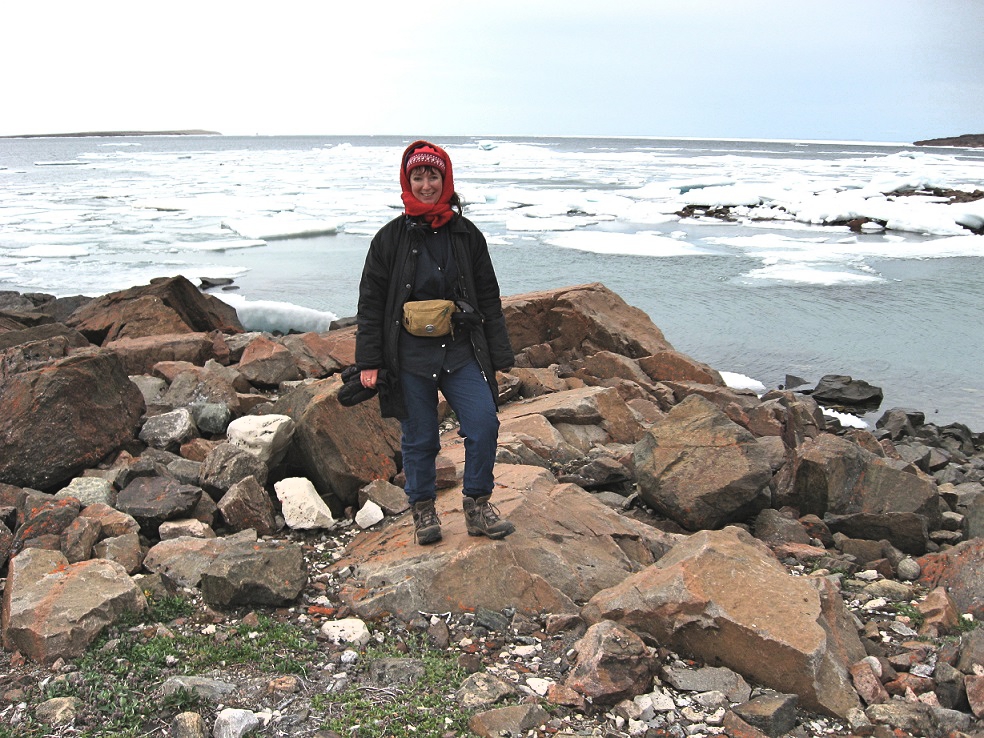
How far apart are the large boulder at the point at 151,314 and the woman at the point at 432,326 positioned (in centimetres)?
517

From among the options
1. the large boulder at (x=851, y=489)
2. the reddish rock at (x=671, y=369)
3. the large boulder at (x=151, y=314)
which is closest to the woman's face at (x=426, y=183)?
the large boulder at (x=851, y=489)

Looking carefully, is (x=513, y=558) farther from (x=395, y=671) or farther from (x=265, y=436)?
(x=265, y=436)

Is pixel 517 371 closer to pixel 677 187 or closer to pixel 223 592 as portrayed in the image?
pixel 223 592

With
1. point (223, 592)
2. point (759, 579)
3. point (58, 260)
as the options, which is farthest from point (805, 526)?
point (58, 260)

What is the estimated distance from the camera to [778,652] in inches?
114

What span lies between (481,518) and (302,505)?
1088mm

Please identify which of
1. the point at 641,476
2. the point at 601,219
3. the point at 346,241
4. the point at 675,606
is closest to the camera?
the point at 675,606

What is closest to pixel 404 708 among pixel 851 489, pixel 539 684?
pixel 539 684

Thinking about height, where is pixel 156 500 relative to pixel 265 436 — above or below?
below

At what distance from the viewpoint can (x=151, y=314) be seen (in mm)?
8047

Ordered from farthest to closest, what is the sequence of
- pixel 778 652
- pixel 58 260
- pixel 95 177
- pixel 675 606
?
pixel 95 177 < pixel 58 260 < pixel 675 606 < pixel 778 652

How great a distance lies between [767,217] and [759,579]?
80.2 ft

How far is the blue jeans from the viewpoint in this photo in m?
3.49

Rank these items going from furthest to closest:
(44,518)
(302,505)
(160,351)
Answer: (160,351) → (302,505) → (44,518)
